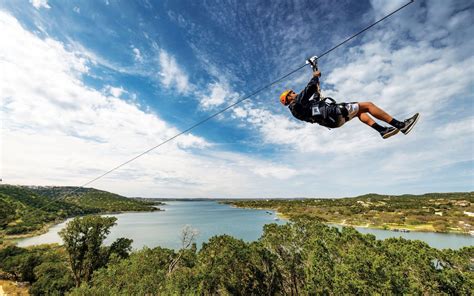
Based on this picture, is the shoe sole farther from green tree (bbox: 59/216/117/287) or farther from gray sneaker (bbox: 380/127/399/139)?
green tree (bbox: 59/216/117/287)

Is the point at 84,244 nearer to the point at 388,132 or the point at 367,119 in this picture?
the point at 367,119

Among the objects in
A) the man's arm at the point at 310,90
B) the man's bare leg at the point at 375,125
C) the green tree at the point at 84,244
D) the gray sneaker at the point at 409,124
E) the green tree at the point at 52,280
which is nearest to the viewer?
the gray sneaker at the point at 409,124

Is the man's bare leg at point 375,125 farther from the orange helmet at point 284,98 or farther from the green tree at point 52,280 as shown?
the green tree at point 52,280

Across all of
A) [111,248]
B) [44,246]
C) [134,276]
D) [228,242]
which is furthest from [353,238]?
[44,246]

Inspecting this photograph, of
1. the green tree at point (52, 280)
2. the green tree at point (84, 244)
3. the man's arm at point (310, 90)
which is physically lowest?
the green tree at point (52, 280)

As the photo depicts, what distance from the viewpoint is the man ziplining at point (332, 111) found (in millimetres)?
4168

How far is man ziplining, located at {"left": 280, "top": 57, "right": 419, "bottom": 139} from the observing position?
4168 mm

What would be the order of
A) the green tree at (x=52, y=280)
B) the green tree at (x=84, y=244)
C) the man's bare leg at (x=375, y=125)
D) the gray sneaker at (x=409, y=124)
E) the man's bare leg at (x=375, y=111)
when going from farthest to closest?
the green tree at (x=84, y=244), the green tree at (x=52, y=280), the man's bare leg at (x=375, y=125), the man's bare leg at (x=375, y=111), the gray sneaker at (x=409, y=124)

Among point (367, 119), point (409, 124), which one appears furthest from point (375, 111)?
A: point (409, 124)

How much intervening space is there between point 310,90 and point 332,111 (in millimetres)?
614

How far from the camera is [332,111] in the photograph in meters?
4.55

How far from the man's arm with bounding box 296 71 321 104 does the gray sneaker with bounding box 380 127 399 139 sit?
4.52 feet

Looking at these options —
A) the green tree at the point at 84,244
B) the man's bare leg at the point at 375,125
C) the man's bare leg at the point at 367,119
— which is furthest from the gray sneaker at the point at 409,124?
the green tree at the point at 84,244

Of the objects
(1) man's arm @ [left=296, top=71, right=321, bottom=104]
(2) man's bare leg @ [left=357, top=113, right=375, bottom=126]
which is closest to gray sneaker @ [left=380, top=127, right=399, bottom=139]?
(2) man's bare leg @ [left=357, top=113, right=375, bottom=126]
